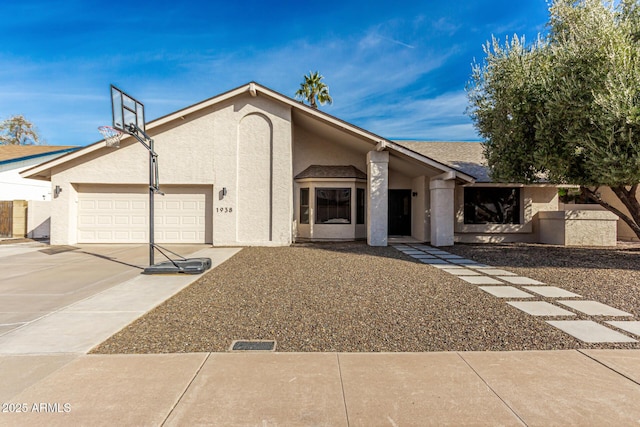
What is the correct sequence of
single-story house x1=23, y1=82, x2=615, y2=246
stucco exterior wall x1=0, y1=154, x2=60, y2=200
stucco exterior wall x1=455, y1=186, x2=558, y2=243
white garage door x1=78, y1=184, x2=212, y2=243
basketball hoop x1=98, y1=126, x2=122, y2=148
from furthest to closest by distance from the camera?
stucco exterior wall x1=0, y1=154, x2=60, y2=200
stucco exterior wall x1=455, y1=186, x2=558, y2=243
white garage door x1=78, y1=184, x2=212, y2=243
single-story house x1=23, y1=82, x2=615, y2=246
basketball hoop x1=98, y1=126, x2=122, y2=148

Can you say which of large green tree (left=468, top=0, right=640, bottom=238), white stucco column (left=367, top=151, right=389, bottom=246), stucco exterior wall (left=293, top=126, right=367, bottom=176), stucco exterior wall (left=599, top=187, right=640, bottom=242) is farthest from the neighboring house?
stucco exterior wall (left=599, top=187, right=640, bottom=242)

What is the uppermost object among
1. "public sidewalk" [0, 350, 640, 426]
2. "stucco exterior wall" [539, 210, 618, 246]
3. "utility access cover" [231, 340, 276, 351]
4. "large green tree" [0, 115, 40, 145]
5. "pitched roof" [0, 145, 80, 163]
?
"large green tree" [0, 115, 40, 145]

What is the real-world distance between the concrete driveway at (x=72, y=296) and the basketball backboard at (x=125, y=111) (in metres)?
3.49

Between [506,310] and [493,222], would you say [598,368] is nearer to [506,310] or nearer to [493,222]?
[506,310]

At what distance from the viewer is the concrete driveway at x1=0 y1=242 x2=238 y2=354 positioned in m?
3.99

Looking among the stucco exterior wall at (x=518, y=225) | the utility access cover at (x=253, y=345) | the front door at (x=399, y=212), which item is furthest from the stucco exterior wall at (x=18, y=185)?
the stucco exterior wall at (x=518, y=225)

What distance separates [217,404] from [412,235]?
1470 cm

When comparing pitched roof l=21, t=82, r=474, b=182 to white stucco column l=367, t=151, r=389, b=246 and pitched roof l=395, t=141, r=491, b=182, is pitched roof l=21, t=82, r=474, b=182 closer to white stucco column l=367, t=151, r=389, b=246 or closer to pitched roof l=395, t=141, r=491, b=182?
white stucco column l=367, t=151, r=389, b=246

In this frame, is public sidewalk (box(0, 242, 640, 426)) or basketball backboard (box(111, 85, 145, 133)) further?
basketball backboard (box(111, 85, 145, 133))

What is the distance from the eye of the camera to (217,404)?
2648 mm

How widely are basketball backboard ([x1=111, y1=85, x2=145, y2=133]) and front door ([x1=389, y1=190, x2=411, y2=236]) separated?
11293mm

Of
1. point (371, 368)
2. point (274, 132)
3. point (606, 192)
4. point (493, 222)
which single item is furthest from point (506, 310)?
point (606, 192)

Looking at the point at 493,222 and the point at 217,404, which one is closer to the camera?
the point at 217,404

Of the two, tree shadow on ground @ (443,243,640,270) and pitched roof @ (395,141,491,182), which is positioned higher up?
pitched roof @ (395,141,491,182)
